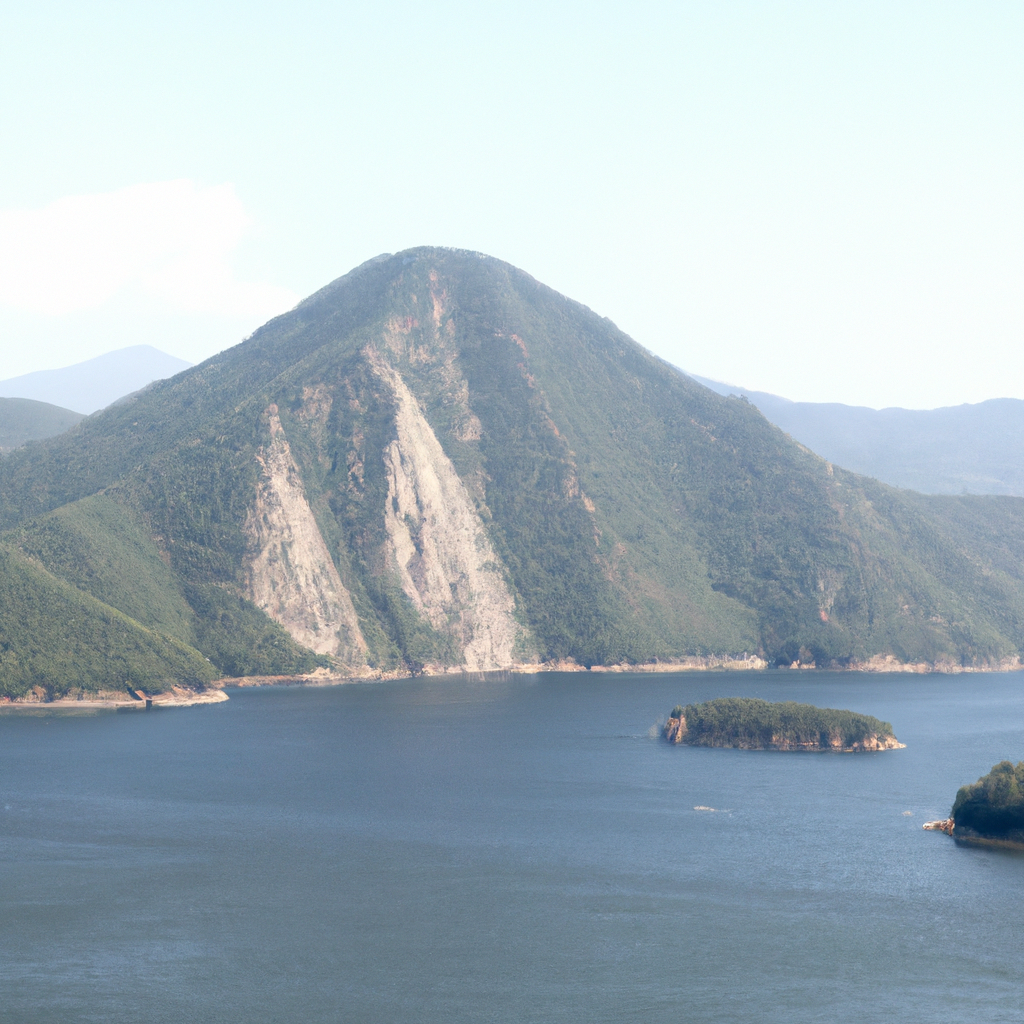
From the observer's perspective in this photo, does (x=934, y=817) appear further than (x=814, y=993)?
Yes

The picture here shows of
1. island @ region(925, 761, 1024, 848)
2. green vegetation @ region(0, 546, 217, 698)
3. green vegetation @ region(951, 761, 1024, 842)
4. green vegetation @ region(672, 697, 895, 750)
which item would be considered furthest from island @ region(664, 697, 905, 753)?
green vegetation @ region(0, 546, 217, 698)

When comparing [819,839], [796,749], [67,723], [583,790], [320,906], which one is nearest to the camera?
[320,906]

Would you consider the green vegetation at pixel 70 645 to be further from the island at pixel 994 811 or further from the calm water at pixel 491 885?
the island at pixel 994 811

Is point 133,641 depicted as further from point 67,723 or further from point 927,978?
point 927,978

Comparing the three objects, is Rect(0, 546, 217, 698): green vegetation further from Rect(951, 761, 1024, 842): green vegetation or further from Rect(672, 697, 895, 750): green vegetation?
Rect(951, 761, 1024, 842): green vegetation

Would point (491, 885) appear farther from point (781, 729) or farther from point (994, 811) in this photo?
point (781, 729)

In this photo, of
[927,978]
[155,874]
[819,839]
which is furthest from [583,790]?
[927,978]
